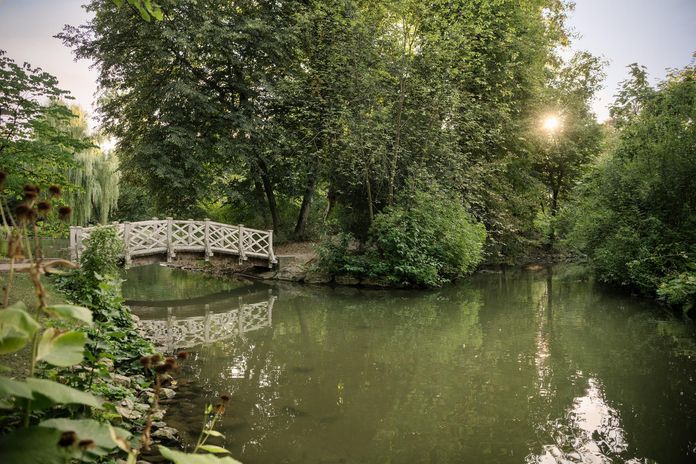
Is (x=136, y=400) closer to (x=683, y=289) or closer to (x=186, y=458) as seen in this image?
(x=186, y=458)

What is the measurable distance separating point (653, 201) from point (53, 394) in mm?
13355

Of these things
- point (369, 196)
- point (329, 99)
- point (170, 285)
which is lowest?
point (170, 285)

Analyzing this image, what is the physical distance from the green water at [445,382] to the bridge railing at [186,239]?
263cm

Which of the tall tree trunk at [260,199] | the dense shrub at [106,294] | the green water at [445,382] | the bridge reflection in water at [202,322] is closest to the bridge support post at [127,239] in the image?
the bridge reflection in water at [202,322]

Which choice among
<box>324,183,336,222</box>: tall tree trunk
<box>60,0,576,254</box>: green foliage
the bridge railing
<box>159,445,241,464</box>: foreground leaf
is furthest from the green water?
<box>324,183,336,222</box>: tall tree trunk

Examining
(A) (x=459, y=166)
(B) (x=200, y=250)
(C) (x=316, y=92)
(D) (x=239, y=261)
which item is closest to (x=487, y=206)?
(A) (x=459, y=166)

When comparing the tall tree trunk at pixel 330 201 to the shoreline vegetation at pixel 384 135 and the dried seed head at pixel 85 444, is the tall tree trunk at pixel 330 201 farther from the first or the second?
the dried seed head at pixel 85 444

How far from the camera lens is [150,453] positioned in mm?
4121

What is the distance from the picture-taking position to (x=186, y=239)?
15562 mm

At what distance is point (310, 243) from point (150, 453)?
15803 mm

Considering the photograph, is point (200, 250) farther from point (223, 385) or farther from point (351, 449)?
point (351, 449)

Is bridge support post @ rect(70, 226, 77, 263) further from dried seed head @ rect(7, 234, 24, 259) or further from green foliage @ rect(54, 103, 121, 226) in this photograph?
dried seed head @ rect(7, 234, 24, 259)

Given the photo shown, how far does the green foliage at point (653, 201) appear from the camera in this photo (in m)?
11.0

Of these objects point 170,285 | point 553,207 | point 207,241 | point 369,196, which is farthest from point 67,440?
point 553,207
